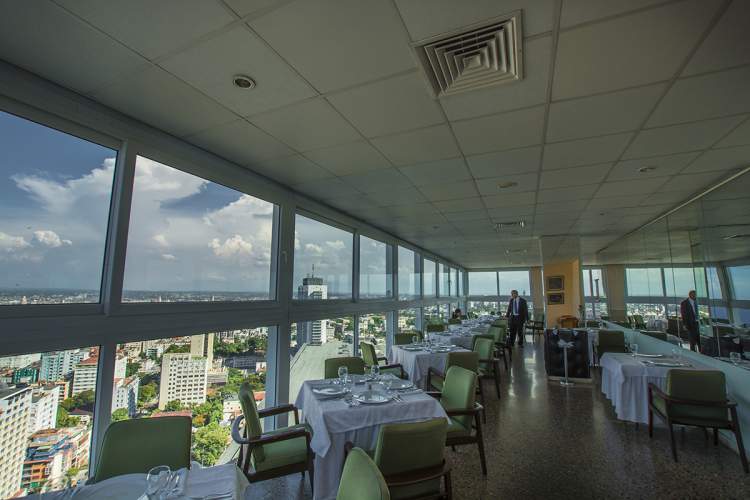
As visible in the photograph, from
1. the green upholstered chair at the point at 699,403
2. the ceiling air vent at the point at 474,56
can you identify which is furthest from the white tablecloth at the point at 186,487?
the green upholstered chair at the point at 699,403

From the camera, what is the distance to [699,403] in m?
3.44

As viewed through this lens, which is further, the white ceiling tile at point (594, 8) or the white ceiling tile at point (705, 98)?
the white ceiling tile at point (705, 98)

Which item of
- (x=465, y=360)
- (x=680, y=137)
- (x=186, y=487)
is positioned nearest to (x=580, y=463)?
(x=465, y=360)

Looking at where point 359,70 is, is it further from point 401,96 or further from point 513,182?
point 513,182

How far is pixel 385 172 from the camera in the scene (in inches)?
158

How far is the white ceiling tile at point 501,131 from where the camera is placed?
2.75m

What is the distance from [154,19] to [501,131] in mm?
2541

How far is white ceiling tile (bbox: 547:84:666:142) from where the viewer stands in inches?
96.0

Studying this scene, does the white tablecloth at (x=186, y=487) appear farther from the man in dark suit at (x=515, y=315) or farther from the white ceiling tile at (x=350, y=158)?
the man in dark suit at (x=515, y=315)

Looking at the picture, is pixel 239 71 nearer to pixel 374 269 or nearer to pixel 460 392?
pixel 460 392

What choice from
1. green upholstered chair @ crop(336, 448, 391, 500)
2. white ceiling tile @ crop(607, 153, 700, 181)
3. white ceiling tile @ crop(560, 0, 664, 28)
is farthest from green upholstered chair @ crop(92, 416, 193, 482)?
white ceiling tile @ crop(607, 153, 700, 181)

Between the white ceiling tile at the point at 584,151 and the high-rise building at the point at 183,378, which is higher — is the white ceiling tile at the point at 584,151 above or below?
above

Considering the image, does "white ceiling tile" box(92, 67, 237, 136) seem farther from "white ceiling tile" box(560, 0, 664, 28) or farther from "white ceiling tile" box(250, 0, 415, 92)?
"white ceiling tile" box(560, 0, 664, 28)

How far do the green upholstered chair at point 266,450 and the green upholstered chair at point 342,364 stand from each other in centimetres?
129
